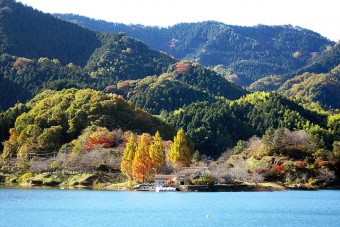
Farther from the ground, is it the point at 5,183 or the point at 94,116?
the point at 94,116

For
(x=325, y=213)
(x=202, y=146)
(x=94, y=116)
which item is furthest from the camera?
(x=202, y=146)

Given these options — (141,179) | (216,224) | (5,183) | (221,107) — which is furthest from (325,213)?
(221,107)

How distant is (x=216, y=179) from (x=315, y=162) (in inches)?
668

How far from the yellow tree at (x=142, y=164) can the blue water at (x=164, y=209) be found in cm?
806

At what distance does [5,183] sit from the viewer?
107 meters

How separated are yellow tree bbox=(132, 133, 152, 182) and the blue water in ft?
26.4

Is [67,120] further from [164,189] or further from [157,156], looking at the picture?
[164,189]

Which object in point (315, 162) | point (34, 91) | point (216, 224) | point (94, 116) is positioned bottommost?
point (216, 224)

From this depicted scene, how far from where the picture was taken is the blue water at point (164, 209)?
57000mm

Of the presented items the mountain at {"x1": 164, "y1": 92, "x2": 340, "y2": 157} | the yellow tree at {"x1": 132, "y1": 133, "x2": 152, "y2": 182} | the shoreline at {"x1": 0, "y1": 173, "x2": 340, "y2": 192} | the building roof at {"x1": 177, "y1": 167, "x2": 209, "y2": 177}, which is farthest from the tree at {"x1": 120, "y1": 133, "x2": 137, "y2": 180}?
the mountain at {"x1": 164, "y1": 92, "x2": 340, "y2": 157}

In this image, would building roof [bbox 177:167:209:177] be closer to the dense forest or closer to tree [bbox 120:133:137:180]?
the dense forest

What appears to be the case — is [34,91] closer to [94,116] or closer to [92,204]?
[94,116]

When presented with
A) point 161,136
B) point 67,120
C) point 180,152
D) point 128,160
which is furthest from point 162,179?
point 67,120

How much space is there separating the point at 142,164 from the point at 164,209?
29.6 metres
